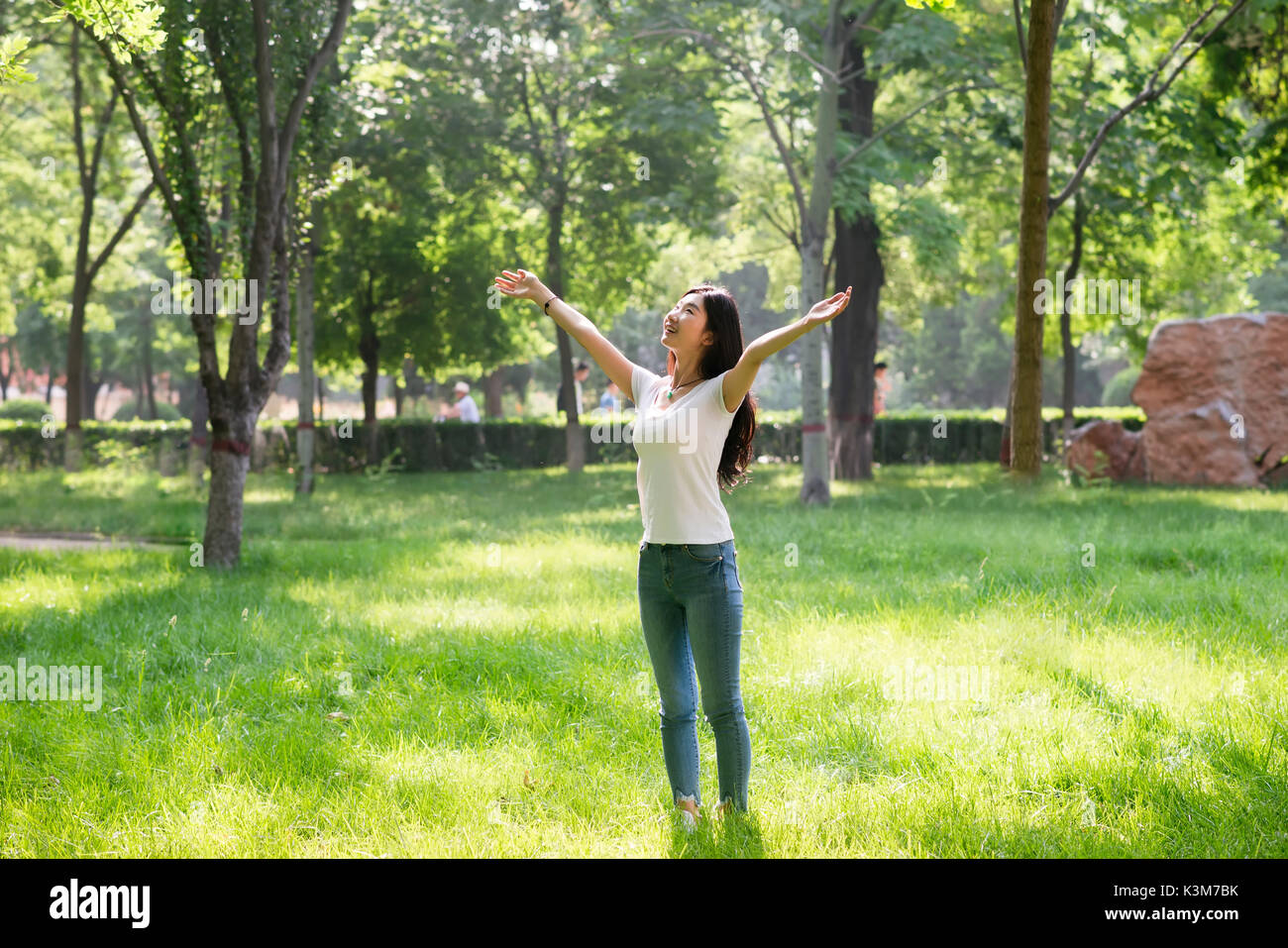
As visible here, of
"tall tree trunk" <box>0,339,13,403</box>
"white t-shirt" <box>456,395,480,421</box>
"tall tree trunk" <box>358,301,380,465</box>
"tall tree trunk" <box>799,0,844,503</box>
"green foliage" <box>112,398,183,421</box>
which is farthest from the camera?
"tall tree trunk" <box>0,339,13,403</box>

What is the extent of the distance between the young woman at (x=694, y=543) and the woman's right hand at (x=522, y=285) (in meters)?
0.58

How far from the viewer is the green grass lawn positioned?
12.7 ft

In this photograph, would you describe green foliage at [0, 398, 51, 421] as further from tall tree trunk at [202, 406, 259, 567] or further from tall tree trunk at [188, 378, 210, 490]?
tall tree trunk at [202, 406, 259, 567]

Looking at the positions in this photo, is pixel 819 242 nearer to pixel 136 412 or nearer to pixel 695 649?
pixel 695 649

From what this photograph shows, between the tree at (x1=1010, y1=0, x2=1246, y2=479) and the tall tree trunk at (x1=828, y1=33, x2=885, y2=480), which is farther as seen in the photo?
the tall tree trunk at (x1=828, y1=33, x2=885, y2=480)

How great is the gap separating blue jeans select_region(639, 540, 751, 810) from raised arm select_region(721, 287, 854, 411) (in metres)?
0.53

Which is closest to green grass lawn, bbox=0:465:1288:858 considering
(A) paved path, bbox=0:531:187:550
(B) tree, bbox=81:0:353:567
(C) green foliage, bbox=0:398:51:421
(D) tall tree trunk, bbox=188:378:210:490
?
(A) paved path, bbox=0:531:187:550

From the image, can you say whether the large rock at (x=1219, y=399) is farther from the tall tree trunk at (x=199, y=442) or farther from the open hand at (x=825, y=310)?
the tall tree trunk at (x=199, y=442)

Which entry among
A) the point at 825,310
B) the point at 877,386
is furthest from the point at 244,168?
the point at 877,386

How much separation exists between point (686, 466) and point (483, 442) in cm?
2405

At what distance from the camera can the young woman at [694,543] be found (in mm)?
3723

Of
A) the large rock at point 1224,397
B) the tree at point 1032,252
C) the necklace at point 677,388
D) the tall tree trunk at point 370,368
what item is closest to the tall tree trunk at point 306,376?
the tall tree trunk at point 370,368

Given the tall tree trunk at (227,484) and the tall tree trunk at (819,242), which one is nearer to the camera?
the tall tree trunk at (227,484)
